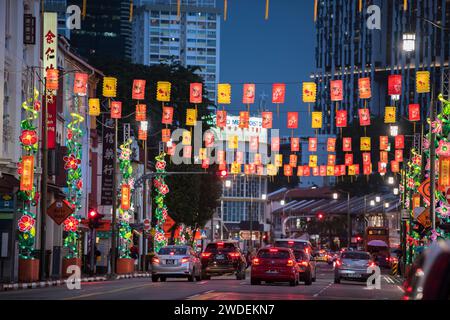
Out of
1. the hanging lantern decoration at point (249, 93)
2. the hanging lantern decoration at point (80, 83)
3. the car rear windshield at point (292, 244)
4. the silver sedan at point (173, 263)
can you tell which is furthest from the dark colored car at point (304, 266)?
the hanging lantern decoration at point (80, 83)

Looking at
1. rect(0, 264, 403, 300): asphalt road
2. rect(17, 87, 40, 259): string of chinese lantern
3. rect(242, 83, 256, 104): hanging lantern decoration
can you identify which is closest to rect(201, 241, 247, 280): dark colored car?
rect(17, 87, 40, 259): string of chinese lantern

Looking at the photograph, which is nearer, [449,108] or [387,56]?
[449,108]

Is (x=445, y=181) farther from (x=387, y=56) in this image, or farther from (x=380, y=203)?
(x=387, y=56)

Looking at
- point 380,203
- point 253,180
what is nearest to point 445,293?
point 380,203

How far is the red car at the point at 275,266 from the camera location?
4147 centimetres

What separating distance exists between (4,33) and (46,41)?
5.32 m

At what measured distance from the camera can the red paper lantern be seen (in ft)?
197

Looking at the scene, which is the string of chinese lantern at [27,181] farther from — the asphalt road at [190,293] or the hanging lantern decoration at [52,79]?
the asphalt road at [190,293]

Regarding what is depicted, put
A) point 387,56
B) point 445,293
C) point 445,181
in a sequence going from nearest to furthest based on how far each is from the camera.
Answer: point 445,293 → point 445,181 → point 387,56

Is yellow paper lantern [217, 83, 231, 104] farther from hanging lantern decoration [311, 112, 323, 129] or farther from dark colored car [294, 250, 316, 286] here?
dark colored car [294, 250, 316, 286]

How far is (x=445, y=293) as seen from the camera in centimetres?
917

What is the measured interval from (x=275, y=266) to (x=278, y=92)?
20312 millimetres

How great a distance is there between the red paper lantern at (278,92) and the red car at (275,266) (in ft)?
63.0
